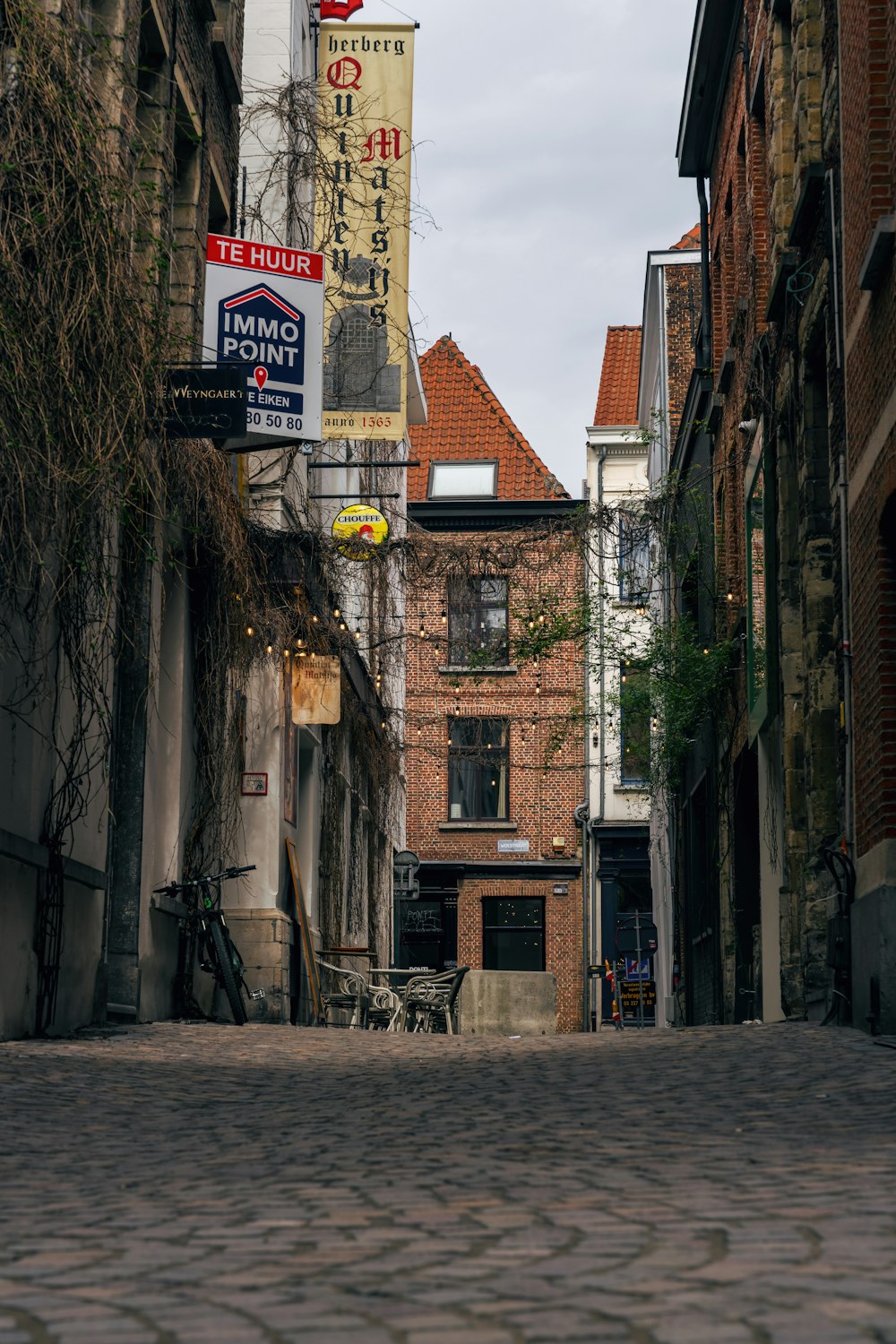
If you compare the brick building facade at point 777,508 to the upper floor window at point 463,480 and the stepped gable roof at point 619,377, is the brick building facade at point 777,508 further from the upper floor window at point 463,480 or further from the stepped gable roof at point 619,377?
the stepped gable roof at point 619,377

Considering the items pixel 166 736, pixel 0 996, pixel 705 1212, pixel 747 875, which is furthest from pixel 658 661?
pixel 705 1212

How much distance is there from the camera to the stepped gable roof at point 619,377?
41.7 metres

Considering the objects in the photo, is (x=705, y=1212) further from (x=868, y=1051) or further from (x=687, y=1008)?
(x=687, y=1008)

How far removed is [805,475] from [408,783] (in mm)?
25400

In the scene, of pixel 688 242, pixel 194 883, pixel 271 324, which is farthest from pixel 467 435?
pixel 194 883

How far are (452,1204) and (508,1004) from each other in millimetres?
15326

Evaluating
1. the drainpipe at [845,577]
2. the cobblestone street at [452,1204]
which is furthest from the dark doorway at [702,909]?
the cobblestone street at [452,1204]

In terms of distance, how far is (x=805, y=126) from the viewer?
45.7 feet

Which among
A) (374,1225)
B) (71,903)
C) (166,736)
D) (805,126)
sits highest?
(805,126)

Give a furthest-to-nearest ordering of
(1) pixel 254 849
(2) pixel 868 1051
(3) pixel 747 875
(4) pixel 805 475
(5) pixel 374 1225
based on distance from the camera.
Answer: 1. (3) pixel 747 875
2. (1) pixel 254 849
3. (4) pixel 805 475
4. (2) pixel 868 1051
5. (5) pixel 374 1225

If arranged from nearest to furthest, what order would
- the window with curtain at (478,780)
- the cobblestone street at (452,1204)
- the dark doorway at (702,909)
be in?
the cobblestone street at (452,1204) → the dark doorway at (702,909) → the window with curtain at (478,780)

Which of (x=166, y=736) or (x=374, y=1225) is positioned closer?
(x=374, y=1225)

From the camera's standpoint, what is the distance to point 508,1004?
1980cm

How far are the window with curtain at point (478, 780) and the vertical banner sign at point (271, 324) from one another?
25.2 m
